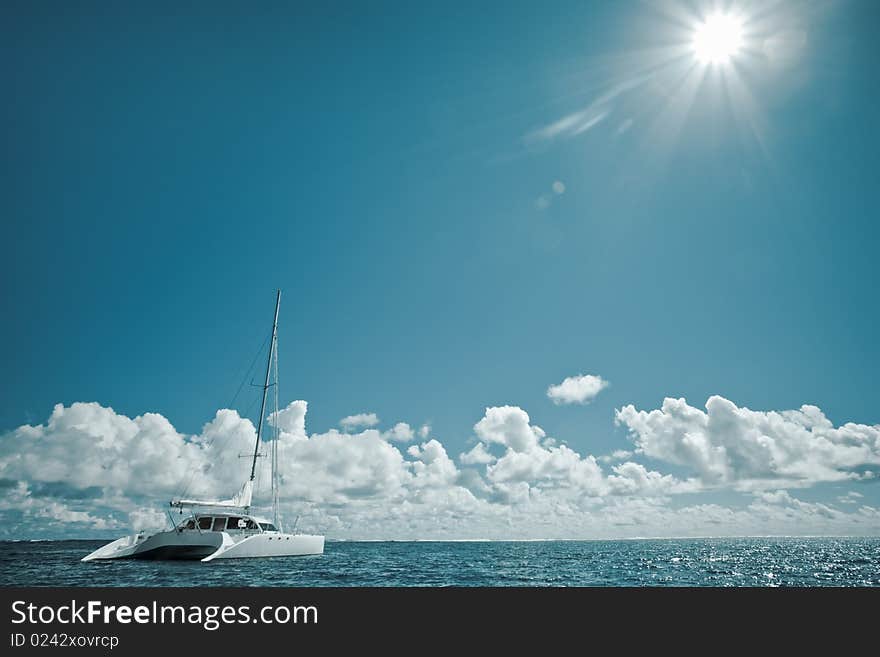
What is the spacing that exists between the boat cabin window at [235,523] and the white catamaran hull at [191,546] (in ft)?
5.30

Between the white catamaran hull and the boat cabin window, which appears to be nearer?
the white catamaran hull

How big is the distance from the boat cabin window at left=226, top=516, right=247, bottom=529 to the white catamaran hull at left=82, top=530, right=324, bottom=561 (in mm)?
1615

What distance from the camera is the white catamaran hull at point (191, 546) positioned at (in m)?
39.9

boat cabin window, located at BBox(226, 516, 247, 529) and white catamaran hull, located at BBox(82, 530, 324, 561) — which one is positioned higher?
boat cabin window, located at BBox(226, 516, 247, 529)

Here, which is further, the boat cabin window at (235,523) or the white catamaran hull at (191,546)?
the boat cabin window at (235,523)

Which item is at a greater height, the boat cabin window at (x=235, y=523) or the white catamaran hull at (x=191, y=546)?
the boat cabin window at (x=235, y=523)

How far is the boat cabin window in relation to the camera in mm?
44188

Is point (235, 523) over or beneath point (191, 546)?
over

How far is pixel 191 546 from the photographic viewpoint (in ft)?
132

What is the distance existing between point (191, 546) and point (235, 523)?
4.69m
